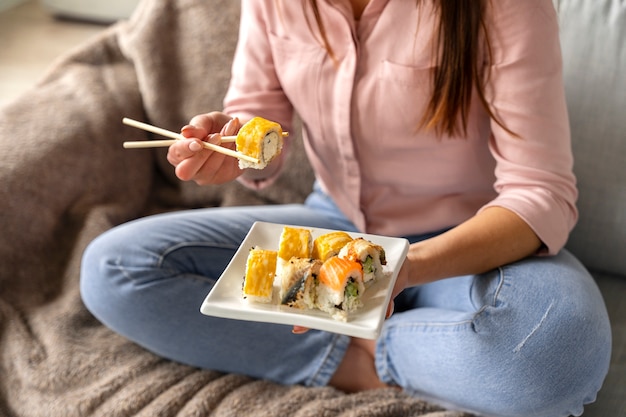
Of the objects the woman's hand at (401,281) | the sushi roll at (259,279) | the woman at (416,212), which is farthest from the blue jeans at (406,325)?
the sushi roll at (259,279)

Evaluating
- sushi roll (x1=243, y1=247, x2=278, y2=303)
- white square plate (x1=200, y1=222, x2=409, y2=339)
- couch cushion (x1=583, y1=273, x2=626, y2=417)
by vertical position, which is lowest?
→ couch cushion (x1=583, y1=273, x2=626, y2=417)

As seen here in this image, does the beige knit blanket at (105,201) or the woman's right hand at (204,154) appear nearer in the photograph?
the woman's right hand at (204,154)

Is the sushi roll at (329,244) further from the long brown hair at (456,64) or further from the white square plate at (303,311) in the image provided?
the long brown hair at (456,64)

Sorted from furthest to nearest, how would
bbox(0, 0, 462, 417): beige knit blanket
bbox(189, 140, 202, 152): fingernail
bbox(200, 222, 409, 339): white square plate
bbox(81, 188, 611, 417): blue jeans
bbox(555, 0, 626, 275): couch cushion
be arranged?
bbox(555, 0, 626, 275): couch cushion → bbox(0, 0, 462, 417): beige knit blanket → bbox(81, 188, 611, 417): blue jeans → bbox(189, 140, 202, 152): fingernail → bbox(200, 222, 409, 339): white square plate

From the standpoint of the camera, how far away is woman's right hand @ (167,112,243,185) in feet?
3.02

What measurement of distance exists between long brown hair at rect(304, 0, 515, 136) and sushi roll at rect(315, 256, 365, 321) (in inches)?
14.8

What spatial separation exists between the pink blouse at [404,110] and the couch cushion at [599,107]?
0.68ft

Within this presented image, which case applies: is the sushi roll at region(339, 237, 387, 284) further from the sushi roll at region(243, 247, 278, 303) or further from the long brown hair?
the long brown hair

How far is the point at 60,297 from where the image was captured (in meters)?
1.41

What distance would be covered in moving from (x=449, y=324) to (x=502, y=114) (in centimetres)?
32

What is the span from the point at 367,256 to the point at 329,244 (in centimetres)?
6

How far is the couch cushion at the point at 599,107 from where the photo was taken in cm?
127

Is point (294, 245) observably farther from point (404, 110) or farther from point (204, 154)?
point (404, 110)

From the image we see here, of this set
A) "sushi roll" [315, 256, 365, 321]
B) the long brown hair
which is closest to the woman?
the long brown hair
